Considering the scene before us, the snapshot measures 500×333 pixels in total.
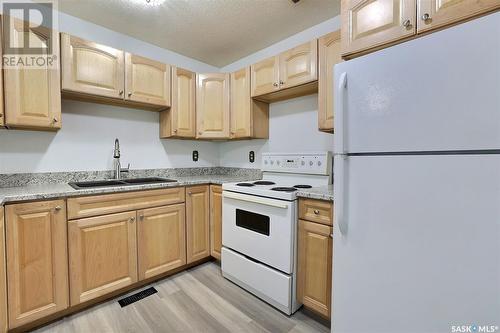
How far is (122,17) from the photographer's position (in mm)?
1997

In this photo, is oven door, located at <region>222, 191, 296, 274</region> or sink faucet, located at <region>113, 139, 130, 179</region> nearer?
oven door, located at <region>222, 191, 296, 274</region>

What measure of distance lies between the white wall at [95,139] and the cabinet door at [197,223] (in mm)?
663

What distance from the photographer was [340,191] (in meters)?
1.13

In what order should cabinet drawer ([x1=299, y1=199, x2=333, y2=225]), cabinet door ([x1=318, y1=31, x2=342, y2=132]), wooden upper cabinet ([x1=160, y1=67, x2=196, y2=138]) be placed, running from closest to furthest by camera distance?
1. cabinet drawer ([x1=299, y1=199, x2=333, y2=225])
2. cabinet door ([x1=318, y1=31, x2=342, y2=132])
3. wooden upper cabinet ([x1=160, y1=67, x2=196, y2=138])

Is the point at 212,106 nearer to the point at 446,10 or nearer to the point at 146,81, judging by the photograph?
the point at 146,81

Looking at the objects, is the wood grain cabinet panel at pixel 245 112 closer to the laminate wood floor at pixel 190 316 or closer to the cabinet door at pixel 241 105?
the cabinet door at pixel 241 105

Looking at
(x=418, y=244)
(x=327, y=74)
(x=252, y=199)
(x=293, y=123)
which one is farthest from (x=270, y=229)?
(x=327, y=74)

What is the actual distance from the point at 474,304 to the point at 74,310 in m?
2.26

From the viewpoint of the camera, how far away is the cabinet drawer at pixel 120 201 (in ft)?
5.21

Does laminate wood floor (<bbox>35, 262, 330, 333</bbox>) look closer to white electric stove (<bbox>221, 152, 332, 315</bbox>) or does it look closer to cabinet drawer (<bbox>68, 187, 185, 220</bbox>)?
white electric stove (<bbox>221, 152, 332, 315</bbox>)

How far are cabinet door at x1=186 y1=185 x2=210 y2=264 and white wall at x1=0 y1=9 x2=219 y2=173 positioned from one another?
663mm

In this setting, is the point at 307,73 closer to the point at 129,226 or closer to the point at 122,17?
the point at 122,17

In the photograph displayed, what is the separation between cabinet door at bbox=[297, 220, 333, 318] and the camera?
4.79 ft

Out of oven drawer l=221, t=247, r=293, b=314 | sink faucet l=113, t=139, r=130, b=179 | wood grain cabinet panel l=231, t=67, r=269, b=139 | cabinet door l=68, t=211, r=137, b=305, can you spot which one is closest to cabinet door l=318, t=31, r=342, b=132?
wood grain cabinet panel l=231, t=67, r=269, b=139
